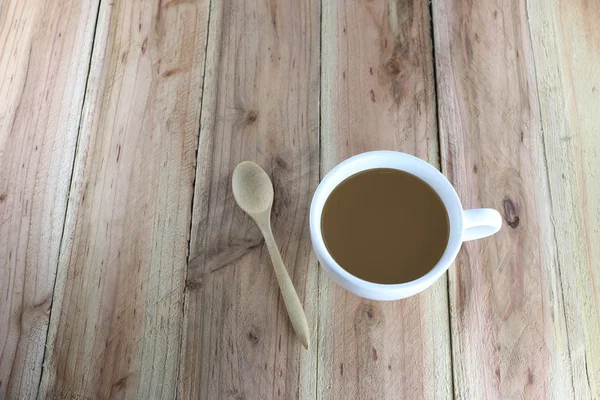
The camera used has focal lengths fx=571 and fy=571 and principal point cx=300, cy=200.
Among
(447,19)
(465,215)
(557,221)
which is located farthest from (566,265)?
(447,19)

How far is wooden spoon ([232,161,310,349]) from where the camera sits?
0.65 metres

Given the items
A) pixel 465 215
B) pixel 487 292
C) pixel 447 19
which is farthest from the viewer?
pixel 447 19

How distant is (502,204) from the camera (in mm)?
714

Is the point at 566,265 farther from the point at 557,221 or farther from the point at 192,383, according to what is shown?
the point at 192,383

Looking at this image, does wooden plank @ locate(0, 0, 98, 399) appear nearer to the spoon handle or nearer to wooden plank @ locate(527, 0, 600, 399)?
the spoon handle

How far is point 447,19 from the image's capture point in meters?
0.79

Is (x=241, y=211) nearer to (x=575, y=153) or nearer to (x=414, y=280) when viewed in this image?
(x=414, y=280)

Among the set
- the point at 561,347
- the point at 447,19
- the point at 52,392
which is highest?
the point at 447,19

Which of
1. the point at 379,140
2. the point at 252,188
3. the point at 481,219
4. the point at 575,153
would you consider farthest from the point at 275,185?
the point at 575,153

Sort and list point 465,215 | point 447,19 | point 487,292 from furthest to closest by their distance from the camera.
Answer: point 447,19 → point 487,292 → point 465,215

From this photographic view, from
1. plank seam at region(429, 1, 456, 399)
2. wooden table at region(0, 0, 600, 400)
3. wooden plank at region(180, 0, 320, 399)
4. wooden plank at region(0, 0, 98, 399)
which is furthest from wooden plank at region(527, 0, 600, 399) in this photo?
wooden plank at region(0, 0, 98, 399)

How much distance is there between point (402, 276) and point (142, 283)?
320mm

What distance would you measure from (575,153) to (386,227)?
0.31 m

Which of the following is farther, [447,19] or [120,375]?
[447,19]
